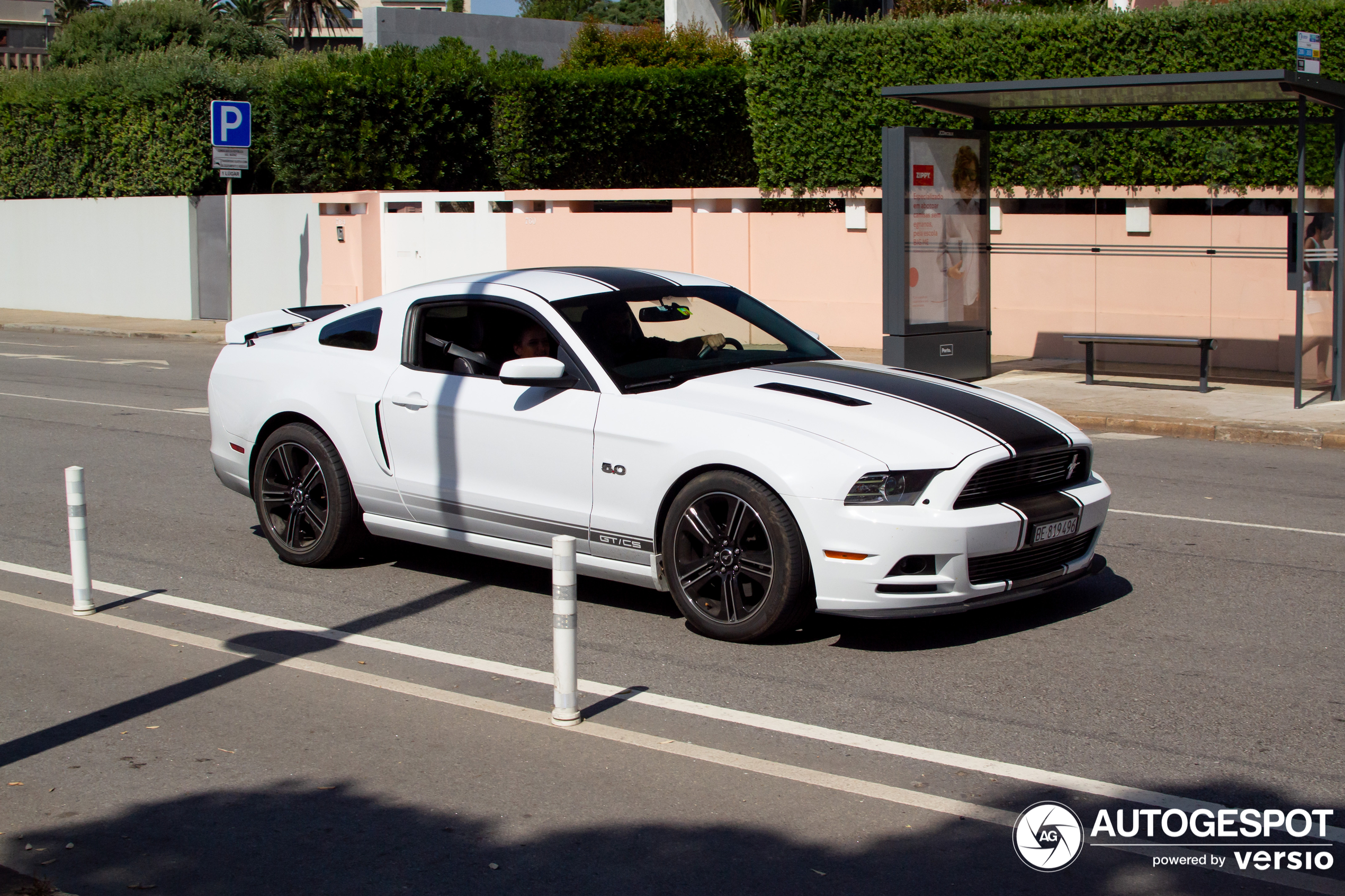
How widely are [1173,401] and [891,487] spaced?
9.61 m

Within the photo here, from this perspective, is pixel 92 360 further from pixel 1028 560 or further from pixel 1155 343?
pixel 1028 560

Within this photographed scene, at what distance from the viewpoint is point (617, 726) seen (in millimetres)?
5348

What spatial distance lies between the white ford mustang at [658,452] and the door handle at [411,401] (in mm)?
15

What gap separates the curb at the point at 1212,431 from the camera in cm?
1239

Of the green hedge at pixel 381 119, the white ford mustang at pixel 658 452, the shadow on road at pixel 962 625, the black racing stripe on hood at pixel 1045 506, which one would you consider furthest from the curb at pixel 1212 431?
the green hedge at pixel 381 119

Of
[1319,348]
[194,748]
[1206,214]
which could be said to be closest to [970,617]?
[194,748]

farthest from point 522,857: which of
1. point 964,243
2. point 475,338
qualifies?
point 964,243

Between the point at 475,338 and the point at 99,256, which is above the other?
the point at 99,256

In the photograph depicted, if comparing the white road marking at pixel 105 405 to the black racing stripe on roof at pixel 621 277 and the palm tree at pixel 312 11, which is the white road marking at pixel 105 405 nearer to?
the black racing stripe on roof at pixel 621 277

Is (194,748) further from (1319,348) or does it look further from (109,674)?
(1319,348)

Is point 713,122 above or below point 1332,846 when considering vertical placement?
above

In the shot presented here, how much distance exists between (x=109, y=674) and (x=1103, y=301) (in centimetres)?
1444

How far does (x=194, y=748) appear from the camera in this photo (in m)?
5.19

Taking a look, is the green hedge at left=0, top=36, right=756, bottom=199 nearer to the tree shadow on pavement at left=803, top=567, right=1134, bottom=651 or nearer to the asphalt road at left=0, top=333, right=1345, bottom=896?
the asphalt road at left=0, top=333, right=1345, bottom=896
